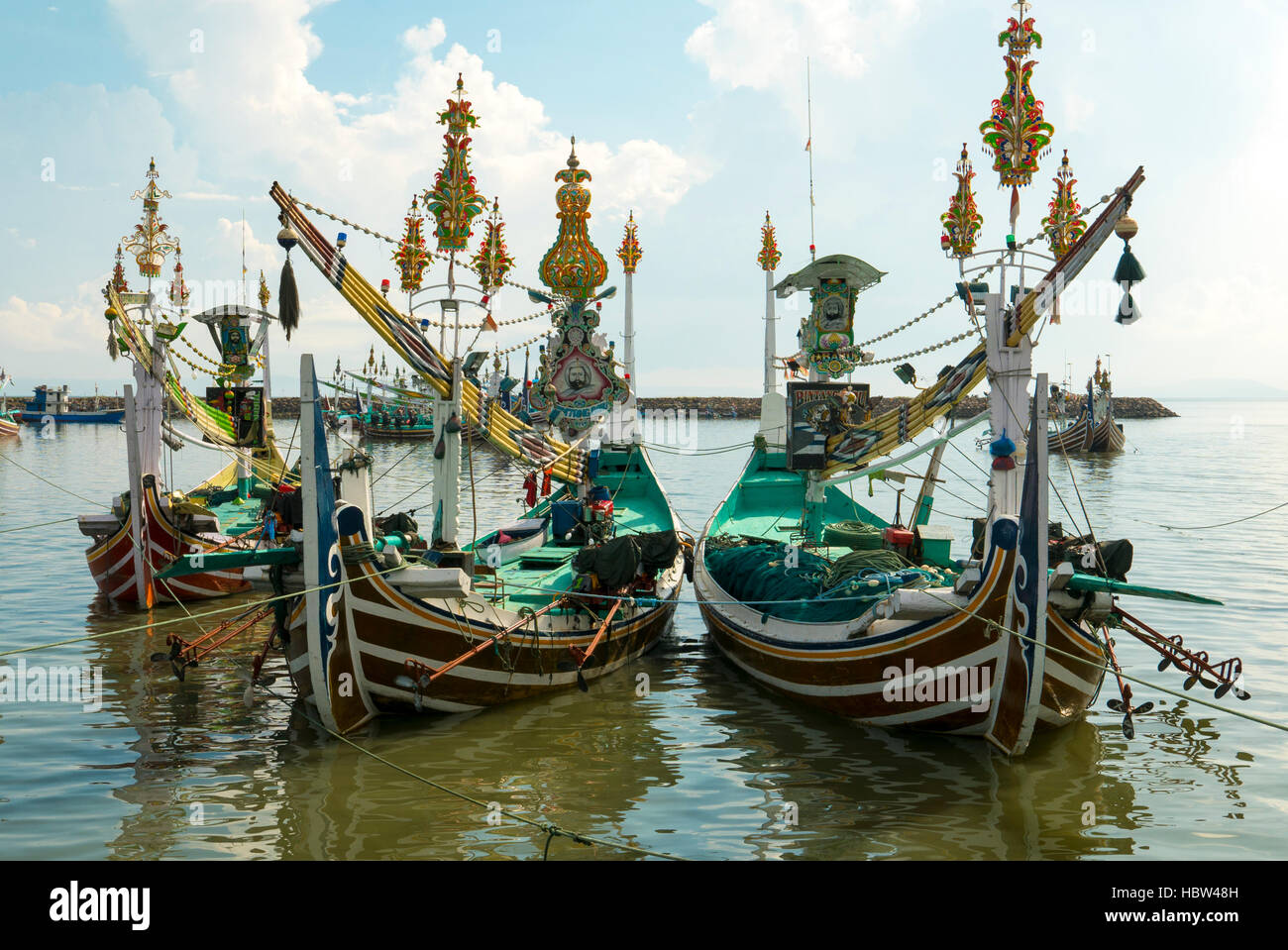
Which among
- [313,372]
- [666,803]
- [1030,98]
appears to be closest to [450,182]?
[313,372]

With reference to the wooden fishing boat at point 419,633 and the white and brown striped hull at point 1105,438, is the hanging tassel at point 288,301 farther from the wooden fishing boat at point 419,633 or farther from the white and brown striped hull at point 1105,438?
the white and brown striped hull at point 1105,438

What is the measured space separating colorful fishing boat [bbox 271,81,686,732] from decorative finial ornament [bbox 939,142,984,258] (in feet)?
21.2

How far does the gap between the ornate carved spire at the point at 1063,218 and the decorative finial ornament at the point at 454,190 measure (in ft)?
27.9

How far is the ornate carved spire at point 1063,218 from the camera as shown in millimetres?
12102

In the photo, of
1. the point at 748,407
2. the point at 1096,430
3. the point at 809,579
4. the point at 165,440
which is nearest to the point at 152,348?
the point at 165,440

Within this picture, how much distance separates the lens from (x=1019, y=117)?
11867 mm

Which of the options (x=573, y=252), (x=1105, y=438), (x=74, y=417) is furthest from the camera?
(x=74, y=417)

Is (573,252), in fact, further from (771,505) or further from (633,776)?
(633,776)

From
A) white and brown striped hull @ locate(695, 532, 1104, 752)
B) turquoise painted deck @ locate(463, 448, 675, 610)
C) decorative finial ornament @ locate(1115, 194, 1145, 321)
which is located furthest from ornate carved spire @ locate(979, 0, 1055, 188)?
turquoise painted deck @ locate(463, 448, 675, 610)

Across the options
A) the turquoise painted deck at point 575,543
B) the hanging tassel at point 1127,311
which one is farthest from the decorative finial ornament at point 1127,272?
the turquoise painted deck at point 575,543

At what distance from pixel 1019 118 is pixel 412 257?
9.30m

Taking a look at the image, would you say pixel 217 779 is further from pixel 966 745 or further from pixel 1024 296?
pixel 1024 296

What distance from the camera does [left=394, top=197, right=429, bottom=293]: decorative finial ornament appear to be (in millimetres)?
15312

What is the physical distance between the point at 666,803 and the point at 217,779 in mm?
5021
